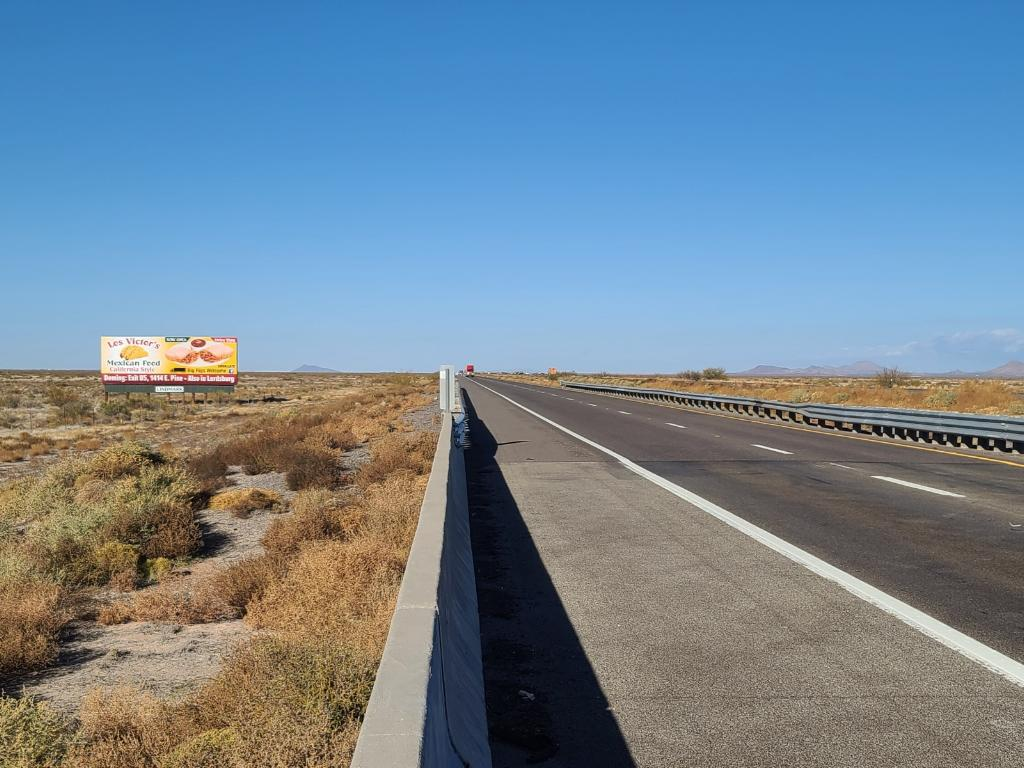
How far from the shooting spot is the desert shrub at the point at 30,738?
4.45 metres

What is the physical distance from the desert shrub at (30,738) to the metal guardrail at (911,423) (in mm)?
19804

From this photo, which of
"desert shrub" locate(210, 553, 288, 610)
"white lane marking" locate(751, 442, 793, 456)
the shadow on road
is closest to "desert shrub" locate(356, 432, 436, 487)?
the shadow on road

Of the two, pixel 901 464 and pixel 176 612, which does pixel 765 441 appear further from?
pixel 176 612

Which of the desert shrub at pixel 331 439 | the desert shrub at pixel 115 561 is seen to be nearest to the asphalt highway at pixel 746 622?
the desert shrub at pixel 115 561

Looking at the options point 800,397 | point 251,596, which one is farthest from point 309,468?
point 800,397

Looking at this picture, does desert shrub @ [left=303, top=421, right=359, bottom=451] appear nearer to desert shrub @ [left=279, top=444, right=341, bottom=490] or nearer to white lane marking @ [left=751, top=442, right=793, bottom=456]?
desert shrub @ [left=279, top=444, right=341, bottom=490]

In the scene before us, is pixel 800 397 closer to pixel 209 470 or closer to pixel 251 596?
pixel 209 470

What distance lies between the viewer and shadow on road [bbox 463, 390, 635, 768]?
448 centimetres

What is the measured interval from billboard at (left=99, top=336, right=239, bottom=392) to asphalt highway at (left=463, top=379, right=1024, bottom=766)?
2090 inches

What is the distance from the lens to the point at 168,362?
61.7m

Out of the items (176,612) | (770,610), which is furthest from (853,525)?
(176,612)

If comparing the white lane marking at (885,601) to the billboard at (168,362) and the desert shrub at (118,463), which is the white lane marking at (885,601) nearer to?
the desert shrub at (118,463)

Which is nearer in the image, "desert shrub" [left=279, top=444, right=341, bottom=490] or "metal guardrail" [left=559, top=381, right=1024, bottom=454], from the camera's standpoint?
"desert shrub" [left=279, top=444, right=341, bottom=490]

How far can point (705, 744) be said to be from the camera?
442 cm
